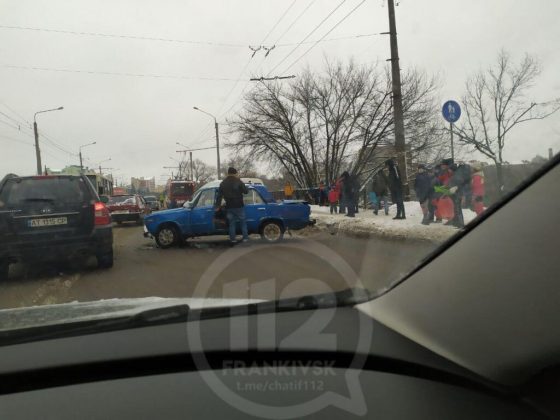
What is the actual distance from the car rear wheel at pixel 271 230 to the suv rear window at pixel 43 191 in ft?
16.7

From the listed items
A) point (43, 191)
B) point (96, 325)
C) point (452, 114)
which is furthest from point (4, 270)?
point (452, 114)

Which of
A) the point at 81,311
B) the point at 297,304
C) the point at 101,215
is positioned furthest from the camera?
the point at 101,215

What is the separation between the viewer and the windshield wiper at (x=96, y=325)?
1.87 metres

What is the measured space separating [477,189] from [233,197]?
9451 mm

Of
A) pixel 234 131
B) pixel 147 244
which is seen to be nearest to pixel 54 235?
pixel 147 244

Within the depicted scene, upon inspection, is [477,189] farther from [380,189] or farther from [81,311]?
[380,189]

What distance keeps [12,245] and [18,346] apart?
20.0 feet

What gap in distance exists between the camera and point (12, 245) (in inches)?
283

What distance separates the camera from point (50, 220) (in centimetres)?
750

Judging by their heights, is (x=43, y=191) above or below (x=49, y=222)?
above

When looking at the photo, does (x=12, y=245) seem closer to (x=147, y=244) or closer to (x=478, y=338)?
(x=147, y=244)

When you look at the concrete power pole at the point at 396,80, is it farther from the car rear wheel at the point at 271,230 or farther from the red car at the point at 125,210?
the red car at the point at 125,210

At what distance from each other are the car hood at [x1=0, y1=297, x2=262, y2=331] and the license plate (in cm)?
527

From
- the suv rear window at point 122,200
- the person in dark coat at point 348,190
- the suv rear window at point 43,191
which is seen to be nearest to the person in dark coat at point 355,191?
the person in dark coat at point 348,190
